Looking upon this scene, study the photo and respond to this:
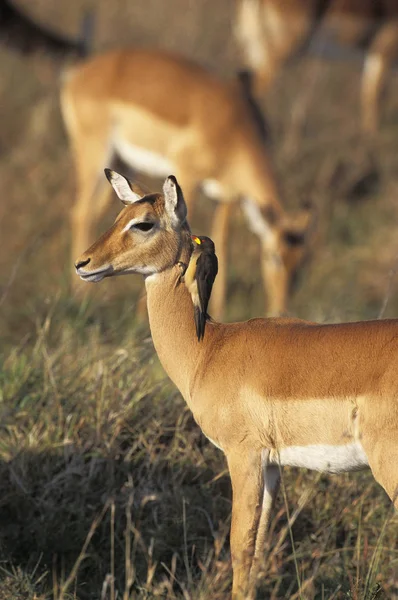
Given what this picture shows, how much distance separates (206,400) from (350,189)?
7.43 metres

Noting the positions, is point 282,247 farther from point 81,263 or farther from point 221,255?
point 81,263

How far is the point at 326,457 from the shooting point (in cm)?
348

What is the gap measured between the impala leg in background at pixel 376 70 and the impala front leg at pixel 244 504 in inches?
341

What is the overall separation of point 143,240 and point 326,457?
0.96m

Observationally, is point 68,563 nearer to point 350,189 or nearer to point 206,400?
point 206,400

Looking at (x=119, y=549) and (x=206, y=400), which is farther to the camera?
(x=119, y=549)

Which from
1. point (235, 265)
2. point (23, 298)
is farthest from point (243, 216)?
point (23, 298)

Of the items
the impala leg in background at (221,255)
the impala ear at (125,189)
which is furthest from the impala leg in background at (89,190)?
the impala ear at (125,189)

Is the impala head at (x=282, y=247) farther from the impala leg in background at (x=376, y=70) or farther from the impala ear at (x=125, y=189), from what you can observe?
the impala ear at (x=125, y=189)

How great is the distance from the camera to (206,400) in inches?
145

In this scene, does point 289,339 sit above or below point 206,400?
above

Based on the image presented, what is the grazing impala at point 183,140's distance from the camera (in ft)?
27.9

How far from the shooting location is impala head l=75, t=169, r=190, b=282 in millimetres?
3648

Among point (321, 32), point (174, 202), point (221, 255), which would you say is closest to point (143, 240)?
point (174, 202)
